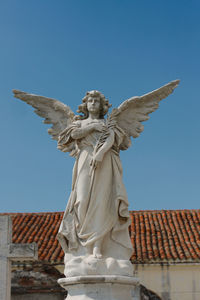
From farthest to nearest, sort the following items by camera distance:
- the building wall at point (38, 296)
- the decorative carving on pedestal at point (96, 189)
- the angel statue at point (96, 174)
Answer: the building wall at point (38, 296)
the angel statue at point (96, 174)
the decorative carving on pedestal at point (96, 189)

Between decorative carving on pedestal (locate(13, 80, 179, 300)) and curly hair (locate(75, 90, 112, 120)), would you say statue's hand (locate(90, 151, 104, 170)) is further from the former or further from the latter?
curly hair (locate(75, 90, 112, 120))

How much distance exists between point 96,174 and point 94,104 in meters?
1.03

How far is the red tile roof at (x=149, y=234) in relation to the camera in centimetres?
1606

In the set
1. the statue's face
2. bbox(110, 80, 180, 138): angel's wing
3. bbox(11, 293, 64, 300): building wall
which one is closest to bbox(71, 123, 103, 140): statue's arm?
the statue's face

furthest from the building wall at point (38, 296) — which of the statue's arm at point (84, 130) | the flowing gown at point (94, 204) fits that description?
the statue's arm at point (84, 130)

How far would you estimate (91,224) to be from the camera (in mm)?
6172

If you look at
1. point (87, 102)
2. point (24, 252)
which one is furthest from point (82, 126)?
point (24, 252)

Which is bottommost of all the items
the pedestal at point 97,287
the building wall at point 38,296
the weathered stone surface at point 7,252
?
the pedestal at point 97,287

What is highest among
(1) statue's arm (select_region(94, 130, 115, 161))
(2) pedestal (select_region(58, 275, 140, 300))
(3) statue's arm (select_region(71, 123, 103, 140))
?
(3) statue's arm (select_region(71, 123, 103, 140))

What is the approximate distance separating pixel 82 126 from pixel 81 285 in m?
2.14

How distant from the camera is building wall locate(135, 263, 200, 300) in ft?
52.8

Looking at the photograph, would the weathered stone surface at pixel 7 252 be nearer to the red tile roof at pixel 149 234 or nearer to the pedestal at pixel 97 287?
the pedestal at pixel 97 287

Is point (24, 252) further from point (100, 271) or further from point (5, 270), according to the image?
point (100, 271)

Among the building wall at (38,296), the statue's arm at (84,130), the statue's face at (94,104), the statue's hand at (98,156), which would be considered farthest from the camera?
the building wall at (38,296)
